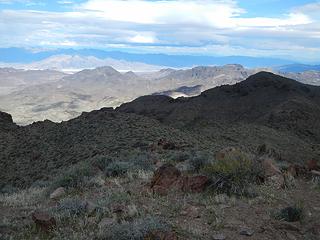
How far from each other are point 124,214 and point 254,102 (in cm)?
5554

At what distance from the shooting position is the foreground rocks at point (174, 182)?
10375 millimetres

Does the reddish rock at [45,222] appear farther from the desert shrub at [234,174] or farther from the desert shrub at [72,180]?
the desert shrub at [72,180]

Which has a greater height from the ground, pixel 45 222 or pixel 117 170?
pixel 45 222

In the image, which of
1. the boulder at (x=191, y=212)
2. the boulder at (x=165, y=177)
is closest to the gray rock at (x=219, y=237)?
the boulder at (x=191, y=212)

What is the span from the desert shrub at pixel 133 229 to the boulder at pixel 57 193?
4.05 meters

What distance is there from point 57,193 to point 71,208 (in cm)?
282

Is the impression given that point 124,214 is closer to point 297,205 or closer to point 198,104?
point 297,205

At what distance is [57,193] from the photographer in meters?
11.8

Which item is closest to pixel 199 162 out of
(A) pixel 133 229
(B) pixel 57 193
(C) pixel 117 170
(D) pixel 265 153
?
(C) pixel 117 170

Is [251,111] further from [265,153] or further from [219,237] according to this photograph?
[219,237]

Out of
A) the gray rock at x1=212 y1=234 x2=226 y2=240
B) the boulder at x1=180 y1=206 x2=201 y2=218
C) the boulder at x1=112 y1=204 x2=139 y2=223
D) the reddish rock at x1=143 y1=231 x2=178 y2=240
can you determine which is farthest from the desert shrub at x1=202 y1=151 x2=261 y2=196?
the reddish rock at x1=143 y1=231 x2=178 y2=240

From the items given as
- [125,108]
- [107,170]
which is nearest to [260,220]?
[107,170]

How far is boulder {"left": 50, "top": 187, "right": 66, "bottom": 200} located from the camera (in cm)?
1163

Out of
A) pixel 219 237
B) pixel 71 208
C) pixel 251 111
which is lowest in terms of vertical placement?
pixel 251 111
